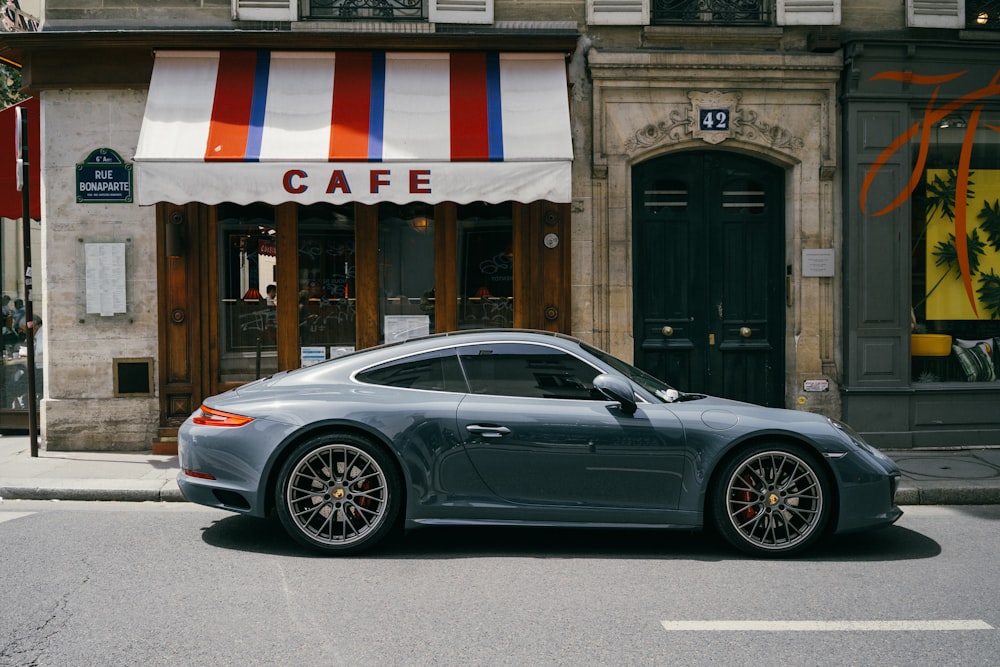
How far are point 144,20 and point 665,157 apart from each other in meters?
6.21

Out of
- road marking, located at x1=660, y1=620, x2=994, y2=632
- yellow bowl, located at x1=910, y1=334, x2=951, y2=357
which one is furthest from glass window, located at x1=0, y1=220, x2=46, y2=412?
yellow bowl, located at x1=910, y1=334, x2=951, y2=357

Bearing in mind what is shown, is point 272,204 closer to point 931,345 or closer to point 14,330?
point 14,330

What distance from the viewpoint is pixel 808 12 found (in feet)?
34.1

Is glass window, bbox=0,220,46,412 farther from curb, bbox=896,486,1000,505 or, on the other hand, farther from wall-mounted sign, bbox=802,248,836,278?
curb, bbox=896,486,1000,505

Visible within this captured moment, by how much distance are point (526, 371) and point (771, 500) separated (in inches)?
70.7

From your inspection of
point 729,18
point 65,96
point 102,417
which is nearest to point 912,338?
point 729,18

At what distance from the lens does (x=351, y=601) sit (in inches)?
188

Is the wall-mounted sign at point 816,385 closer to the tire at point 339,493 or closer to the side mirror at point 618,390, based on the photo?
the side mirror at point 618,390

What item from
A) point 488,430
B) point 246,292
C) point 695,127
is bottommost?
point 488,430

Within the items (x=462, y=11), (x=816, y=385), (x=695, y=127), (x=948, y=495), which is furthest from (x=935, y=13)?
(x=948, y=495)

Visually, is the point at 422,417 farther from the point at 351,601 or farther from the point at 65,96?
the point at 65,96

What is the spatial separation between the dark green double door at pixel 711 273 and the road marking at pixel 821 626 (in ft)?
20.3

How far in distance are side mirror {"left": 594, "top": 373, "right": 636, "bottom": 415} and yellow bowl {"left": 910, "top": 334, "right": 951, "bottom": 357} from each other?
6344mm

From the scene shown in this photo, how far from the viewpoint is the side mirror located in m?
5.64
